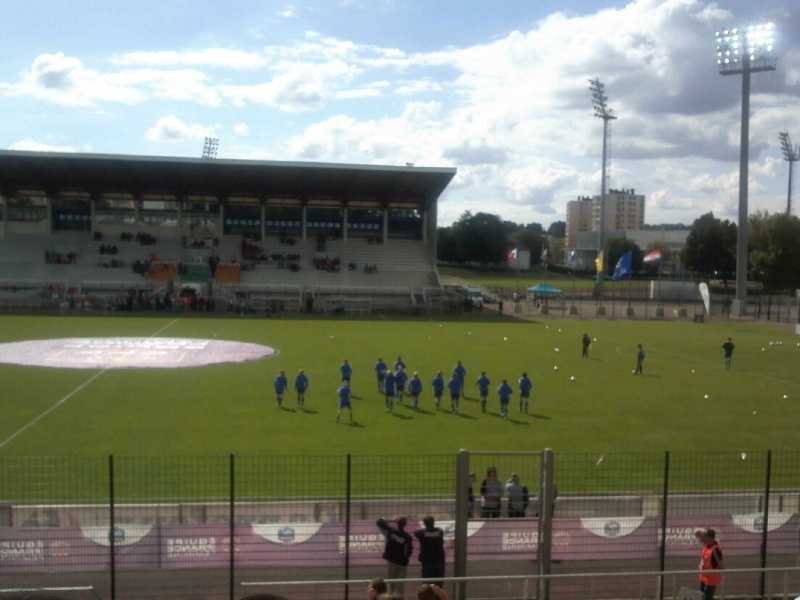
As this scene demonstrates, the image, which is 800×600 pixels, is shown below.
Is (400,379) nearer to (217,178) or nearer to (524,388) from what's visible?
(524,388)

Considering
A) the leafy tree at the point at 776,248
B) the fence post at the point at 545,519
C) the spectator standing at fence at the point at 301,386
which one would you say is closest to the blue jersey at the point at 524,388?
the spectator standing at fence at the point at 301,386

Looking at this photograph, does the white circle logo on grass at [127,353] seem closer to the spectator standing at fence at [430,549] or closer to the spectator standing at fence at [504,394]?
the spectator standing at fence at [504,394]

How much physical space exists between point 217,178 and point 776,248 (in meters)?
46.7

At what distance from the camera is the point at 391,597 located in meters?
4.64

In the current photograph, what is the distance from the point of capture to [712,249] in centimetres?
8725

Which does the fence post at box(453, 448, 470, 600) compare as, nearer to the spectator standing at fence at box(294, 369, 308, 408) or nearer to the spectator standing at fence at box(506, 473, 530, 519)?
the spectator standing at fence at box(506, 473, 530, 519)

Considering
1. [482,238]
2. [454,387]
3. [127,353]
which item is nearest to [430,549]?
[454,387]

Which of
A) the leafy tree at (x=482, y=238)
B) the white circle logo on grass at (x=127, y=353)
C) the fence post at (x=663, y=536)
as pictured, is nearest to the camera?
the fence post at (x=663, y=536)

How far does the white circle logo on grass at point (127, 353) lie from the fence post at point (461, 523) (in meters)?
20.0

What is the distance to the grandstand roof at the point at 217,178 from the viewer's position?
170ft

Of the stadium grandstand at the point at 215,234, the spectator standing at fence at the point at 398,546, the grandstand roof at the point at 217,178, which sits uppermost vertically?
the grandstand roof at the point at 217,178

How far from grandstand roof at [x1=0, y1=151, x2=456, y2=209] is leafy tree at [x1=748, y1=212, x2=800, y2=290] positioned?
29.4 metres

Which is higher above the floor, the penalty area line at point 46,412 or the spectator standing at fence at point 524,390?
the spectator standing at fence at point 524,390

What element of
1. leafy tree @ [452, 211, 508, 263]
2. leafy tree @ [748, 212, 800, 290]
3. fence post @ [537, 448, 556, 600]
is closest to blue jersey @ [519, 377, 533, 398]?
fence post @ [537, 448, 556, 600]
